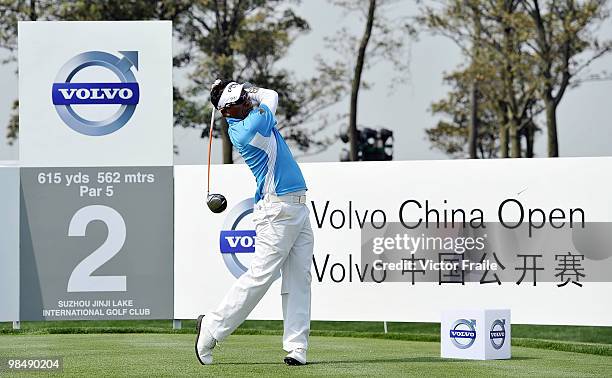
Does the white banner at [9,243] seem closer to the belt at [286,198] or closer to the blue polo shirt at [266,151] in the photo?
the blue polo shirt at [266,151]

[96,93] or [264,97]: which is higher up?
[96,93]

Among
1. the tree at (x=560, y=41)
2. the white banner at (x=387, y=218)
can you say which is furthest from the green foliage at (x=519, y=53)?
the white banner at (x=387, y=218)

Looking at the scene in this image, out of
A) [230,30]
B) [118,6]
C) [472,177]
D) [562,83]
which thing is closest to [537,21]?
[562,83]

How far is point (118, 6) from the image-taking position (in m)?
34.5

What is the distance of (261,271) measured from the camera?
777cm

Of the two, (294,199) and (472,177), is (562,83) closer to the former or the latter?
(472,177)

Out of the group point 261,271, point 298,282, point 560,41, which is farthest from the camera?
point 560,41

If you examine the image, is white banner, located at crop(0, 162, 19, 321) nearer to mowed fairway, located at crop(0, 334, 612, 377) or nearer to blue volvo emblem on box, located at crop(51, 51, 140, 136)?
blue volvo emblem on box, located at crop(51, 51, 140, 136)

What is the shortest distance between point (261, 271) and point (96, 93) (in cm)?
442

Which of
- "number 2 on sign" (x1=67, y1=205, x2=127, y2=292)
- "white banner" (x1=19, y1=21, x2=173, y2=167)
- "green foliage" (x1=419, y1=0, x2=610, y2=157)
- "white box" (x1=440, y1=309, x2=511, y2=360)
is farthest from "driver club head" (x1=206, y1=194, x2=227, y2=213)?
"green foliage" (x1=419, y1=0, x2=610, y2=157)

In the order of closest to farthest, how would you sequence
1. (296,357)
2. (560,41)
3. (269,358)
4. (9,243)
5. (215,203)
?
(296,357) → (269,358) → (215,203) → (9,243) → (560,41)

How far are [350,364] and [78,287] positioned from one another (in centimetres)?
460

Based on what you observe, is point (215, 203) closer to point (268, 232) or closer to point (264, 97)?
point (268, 232)

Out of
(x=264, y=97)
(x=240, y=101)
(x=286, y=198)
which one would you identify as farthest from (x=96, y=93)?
(x=286, y=198)
